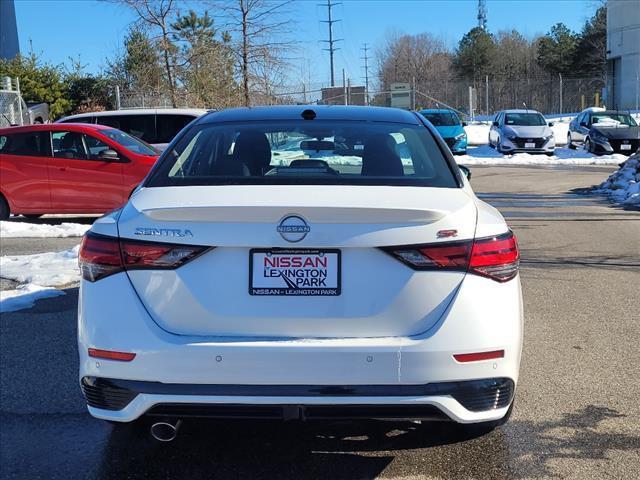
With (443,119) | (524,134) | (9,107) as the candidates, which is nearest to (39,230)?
(9,107)

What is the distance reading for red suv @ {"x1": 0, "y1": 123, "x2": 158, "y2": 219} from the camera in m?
11.3

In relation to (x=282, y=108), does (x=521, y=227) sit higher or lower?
lower

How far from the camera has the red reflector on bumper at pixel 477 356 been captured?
2861 millimetres

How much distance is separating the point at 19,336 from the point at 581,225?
26.1ft

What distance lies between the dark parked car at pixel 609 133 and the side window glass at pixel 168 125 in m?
16.0

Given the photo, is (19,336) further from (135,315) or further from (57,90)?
(57,90)

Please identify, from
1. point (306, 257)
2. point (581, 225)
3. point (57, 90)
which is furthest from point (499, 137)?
point (306, 257)

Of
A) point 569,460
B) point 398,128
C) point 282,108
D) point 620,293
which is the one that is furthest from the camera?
point 620,293

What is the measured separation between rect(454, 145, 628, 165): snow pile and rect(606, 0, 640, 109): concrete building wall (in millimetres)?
22908

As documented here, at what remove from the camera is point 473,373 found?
2.90 metres

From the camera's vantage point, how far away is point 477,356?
2889mm

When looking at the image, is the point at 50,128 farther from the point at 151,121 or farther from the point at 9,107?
the point at 9,107

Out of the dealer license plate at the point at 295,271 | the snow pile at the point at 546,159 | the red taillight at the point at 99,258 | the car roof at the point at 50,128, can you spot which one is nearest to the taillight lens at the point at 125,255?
the red taillight at the point at 99,258

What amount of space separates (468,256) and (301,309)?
2.33ft
